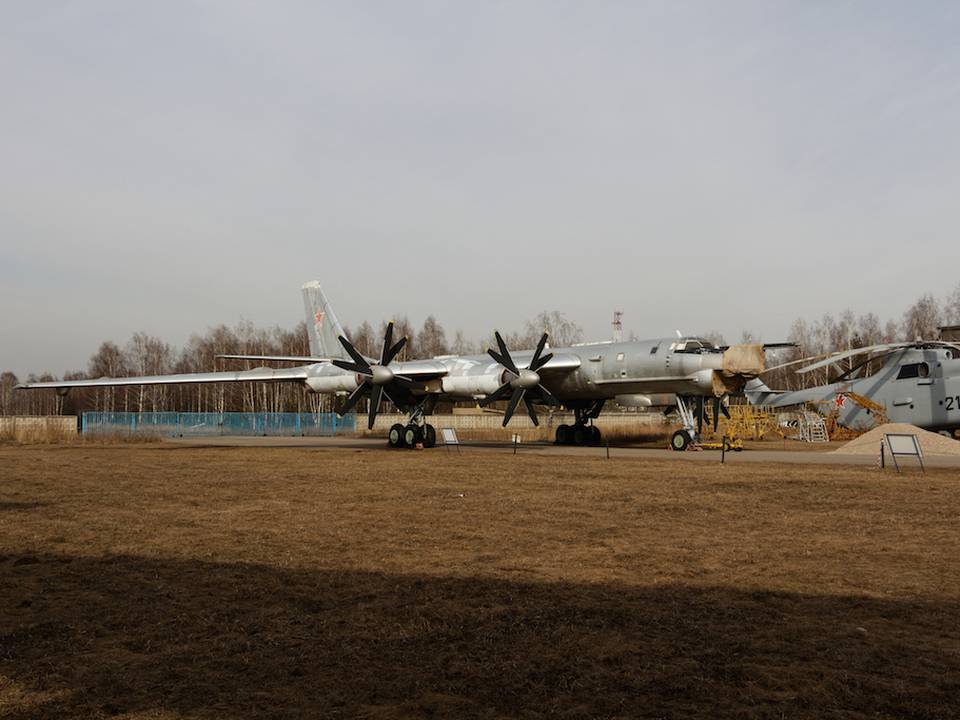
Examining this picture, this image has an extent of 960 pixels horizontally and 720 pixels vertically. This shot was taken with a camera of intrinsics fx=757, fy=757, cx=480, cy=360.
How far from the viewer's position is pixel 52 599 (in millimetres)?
5875

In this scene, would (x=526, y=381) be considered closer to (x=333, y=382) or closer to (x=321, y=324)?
(x=333, y=382)

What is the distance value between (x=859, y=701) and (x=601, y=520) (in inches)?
238

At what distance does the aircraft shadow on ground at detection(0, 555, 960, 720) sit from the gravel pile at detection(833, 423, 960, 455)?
18964 mm

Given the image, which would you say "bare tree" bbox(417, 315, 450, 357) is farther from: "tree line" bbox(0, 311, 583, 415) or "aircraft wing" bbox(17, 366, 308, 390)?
"aircraft wing" bbox(17, 366, 308, 390)

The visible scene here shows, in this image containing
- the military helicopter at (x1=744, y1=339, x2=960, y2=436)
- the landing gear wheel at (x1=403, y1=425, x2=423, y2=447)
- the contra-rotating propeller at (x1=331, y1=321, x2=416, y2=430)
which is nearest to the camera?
the contra-rotating propeller at (x1=331, y1=321, x2=416, y2=430)

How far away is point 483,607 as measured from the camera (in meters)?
5.61

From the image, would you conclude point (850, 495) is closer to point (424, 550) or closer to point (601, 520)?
point (601, 520)

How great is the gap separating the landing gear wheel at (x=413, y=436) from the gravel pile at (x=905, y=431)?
13892 millimetres

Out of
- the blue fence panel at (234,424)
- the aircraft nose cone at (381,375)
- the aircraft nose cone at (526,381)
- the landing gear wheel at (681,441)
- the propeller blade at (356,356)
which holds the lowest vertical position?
the landing gear wheel at (681,441)

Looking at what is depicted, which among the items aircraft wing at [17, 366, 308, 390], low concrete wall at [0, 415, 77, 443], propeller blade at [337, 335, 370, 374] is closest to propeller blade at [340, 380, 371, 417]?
propeller blade at [337, 335, 370, 374]

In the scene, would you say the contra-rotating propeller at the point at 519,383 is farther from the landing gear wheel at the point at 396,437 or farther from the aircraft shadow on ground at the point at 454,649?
the aircraft shadow on ground at the point at 454,649

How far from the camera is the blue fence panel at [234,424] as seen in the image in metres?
46.7

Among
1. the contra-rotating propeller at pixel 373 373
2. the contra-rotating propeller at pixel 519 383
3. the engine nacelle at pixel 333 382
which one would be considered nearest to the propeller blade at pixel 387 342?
the contra-rotating propeller at pixel 373 373

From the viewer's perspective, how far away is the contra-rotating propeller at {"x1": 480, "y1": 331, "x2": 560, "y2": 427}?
81.9ft
